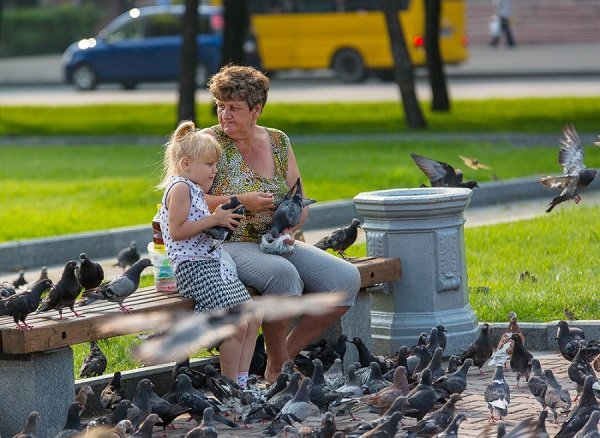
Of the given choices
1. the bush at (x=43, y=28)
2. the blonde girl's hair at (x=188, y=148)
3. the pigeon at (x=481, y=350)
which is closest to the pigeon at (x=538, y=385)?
the pigeon at (x=481, y=350)

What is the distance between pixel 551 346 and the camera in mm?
9047

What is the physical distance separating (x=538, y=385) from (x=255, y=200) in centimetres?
189

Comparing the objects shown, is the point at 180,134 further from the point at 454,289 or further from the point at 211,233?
the point at 454,289

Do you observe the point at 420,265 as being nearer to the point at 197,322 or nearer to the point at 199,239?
the point at 199,239

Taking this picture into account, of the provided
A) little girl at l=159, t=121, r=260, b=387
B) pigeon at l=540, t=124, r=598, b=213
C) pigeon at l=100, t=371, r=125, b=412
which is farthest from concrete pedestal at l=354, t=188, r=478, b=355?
pigeon at l=100, t=371, r=125, b=412

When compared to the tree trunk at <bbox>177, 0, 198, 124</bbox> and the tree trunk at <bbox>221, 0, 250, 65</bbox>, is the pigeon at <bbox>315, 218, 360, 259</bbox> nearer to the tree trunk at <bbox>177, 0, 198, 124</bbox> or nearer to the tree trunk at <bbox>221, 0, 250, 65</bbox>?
the tree trunk at <bbox>177, 0, 198, 124</bbox>

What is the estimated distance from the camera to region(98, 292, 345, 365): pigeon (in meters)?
6.52

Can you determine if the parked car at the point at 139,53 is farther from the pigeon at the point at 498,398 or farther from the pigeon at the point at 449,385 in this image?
the pigeon at the point at 498,398

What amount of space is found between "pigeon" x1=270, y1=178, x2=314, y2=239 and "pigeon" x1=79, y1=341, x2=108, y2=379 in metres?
1.31

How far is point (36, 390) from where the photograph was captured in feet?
23.2

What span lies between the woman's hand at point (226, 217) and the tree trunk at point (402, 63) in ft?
49.9

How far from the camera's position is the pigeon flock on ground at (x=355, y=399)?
6679mm

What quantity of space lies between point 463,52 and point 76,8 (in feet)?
73.9

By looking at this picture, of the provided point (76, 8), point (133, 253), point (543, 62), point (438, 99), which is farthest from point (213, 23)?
point (133, 253)
